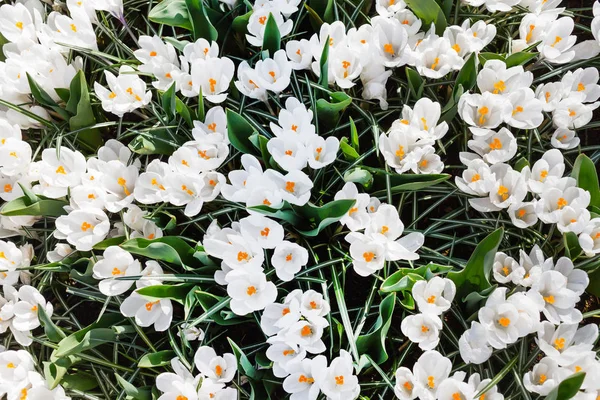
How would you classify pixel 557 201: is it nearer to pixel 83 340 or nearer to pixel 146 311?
pixel 146 311

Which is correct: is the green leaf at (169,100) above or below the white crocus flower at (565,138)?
above

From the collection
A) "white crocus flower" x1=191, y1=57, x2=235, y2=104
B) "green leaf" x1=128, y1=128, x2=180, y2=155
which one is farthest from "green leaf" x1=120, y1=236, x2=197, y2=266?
"white crocus flower" x1=191, y1=57, x2=235, y2=104

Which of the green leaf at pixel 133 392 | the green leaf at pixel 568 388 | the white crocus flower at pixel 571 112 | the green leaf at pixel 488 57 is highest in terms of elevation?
the green leaf at pixel 488 57

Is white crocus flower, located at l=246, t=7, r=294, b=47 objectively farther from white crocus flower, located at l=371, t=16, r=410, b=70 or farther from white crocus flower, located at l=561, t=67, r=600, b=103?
white crocus flower, located at l=561, t=67, r=600, b=103

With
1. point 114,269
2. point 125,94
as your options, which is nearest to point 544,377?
point 114,269

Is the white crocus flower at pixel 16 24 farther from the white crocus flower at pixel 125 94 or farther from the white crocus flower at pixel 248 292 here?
the white crocus flower at pixel 248 292

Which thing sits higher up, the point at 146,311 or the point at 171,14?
the point at 171,14

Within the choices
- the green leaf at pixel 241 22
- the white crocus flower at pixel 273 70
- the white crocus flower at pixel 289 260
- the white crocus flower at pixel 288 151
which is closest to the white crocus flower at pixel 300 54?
the white crocus flower at pixel 273 70

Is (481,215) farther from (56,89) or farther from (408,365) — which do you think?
(56,89)
